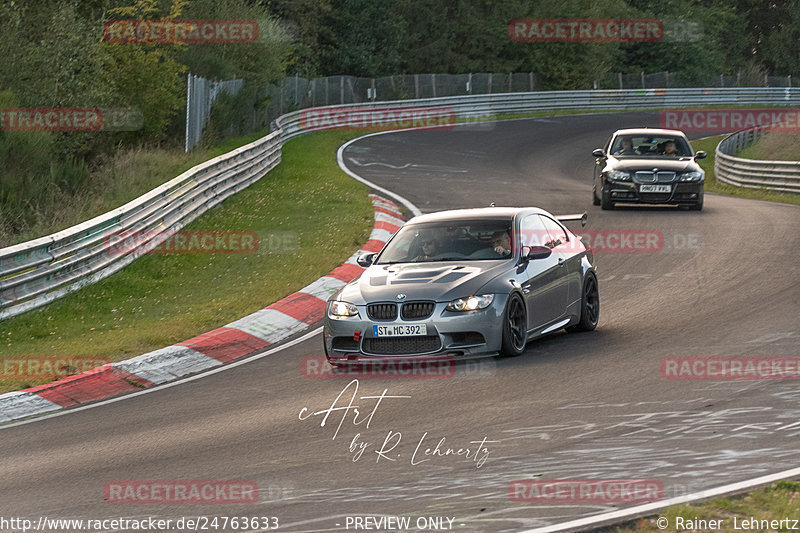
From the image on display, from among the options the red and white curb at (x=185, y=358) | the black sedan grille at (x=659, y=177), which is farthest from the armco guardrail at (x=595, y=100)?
the red and white curb at (x=185, y=358)

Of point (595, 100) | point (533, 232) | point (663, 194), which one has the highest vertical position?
point (533, 232)

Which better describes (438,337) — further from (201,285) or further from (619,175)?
(619,175)

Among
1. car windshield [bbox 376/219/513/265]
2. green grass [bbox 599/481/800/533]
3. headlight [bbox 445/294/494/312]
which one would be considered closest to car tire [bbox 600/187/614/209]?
car windshield [bbox 376/219/513/265]

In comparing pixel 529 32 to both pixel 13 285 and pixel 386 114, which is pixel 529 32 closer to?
pixel 386 114

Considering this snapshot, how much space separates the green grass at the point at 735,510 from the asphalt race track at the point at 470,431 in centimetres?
30

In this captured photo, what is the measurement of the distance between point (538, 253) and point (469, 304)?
1252mm

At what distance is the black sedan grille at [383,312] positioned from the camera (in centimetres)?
1049

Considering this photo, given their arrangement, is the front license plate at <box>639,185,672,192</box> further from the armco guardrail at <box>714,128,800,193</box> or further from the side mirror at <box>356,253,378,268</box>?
the side mirror at <box>356,253,378,268</box>

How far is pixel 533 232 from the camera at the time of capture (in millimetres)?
12055

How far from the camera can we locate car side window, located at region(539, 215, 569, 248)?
40.2ft

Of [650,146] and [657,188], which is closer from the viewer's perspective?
[657,188]

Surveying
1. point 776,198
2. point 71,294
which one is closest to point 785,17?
point 776,198

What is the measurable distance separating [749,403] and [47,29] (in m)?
24.3

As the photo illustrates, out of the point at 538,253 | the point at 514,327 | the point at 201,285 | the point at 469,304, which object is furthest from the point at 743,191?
the point at 469,304
